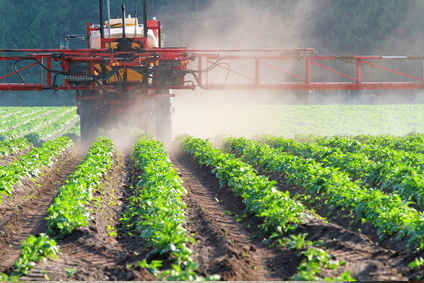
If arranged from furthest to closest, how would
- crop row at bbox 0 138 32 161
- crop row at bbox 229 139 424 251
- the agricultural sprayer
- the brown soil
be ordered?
crop row at bbox 0 138 32 161 < the agricultural sprayer < crop row at bbox 229 139 424 251 < the brown soil

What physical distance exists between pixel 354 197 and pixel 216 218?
209 cm

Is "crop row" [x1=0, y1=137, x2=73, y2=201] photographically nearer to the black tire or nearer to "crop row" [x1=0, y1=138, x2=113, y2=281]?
"crop row" [x1=0, y1=138, x2=113, y2=281]

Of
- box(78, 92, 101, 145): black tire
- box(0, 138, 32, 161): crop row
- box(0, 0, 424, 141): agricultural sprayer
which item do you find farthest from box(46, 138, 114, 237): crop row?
box(78, 92, 101, 145): black tire

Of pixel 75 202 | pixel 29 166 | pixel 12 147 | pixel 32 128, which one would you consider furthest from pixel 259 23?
pixel 75 202

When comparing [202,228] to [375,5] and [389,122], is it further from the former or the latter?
[375,5]

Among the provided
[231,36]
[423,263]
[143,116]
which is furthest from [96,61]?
[231,36]

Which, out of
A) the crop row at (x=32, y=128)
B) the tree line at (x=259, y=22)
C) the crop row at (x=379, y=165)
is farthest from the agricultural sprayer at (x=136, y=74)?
the tree line at (x=259, y=22)

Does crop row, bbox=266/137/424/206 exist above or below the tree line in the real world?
below

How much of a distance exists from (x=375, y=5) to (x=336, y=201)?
60446 mm

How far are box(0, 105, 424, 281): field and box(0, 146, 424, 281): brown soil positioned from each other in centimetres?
2

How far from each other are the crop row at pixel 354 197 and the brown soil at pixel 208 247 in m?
0.22

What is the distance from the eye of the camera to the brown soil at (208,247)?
20.2 ft

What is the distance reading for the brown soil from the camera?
617 centimetres

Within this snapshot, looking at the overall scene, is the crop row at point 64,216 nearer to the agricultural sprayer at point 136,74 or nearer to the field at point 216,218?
the field at point 216,218
